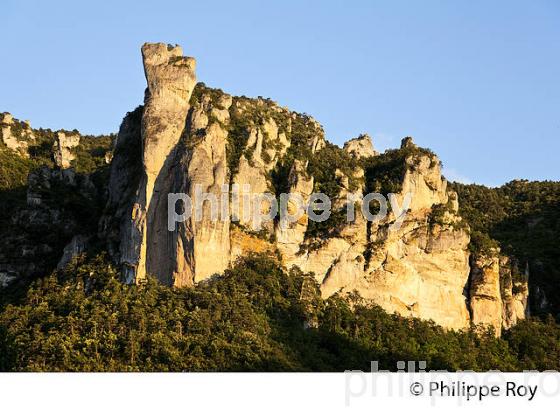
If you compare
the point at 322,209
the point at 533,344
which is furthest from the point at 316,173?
the point at 533,344

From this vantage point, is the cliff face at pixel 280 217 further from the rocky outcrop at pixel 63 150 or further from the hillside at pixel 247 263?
the rocky outcrop at pixel 63 150

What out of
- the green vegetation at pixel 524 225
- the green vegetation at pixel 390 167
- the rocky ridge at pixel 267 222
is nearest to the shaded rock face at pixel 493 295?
the rocky ridge at pixel 267 222

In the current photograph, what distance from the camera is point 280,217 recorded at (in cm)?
8138

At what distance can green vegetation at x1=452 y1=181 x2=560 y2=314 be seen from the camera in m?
91.2

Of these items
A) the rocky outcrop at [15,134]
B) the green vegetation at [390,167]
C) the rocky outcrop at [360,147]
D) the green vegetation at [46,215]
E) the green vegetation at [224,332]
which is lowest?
the green vegetation at [224,332]

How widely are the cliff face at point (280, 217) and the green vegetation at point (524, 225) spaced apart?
307 cm

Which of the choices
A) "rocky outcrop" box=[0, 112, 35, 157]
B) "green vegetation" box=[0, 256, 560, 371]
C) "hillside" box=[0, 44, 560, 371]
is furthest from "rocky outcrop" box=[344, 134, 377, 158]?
"rocky outcrop" box=[0, 112, 35, 157]

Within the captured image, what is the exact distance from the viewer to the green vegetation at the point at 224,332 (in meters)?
69.6

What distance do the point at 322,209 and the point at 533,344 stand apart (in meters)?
15.7

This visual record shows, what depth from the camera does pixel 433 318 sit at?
275 feet

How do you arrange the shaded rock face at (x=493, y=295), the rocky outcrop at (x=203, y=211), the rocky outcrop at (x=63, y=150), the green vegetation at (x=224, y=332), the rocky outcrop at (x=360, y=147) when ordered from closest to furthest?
the green vegetation at (x=224, y=332) < the rocky outcrop at (x=203, y=211) < the shaded rock face at (x=493, y=295) < the rocky outcrop at (x=360, y=147) < the rocky outcrop at (x=63, y=150)

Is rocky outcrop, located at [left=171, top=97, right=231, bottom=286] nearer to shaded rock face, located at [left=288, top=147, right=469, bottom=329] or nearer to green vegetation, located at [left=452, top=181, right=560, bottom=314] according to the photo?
shaded rock face, located at [left=288, top=147, right=469, bottom=329]

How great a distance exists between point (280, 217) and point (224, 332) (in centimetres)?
1124

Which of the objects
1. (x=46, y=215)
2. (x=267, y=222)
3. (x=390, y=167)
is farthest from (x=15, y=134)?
(x=267, y=222)
